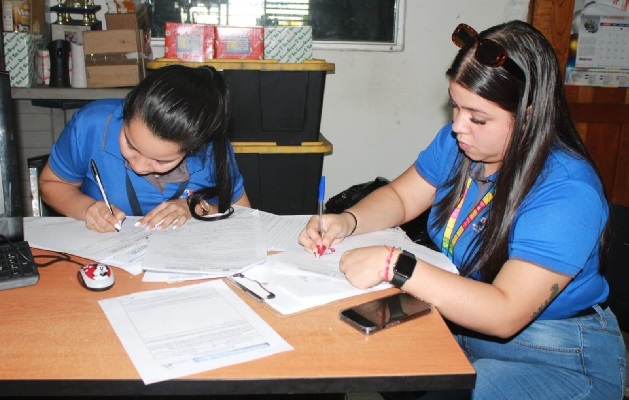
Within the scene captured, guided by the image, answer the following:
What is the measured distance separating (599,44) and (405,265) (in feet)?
8.00

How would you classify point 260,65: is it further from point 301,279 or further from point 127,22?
point 301,279

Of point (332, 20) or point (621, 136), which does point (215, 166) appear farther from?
point (621, 136)

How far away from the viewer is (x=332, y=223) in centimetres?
126

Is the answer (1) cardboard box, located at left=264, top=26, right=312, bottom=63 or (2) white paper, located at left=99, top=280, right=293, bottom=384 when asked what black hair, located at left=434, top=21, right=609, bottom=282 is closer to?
(2) white paper, located at left=99, top=280, right=293, bottom=384

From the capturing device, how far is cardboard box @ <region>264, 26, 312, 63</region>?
7.27 ft

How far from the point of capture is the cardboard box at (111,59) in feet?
7.69

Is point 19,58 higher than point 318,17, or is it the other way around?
point 318,17

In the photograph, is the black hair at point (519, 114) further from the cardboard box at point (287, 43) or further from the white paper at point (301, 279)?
the cardboard box at point (287, 43)

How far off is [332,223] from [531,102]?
47 cm

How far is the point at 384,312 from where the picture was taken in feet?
3.13

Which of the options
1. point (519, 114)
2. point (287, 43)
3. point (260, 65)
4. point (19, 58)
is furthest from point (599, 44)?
point (19, 58)

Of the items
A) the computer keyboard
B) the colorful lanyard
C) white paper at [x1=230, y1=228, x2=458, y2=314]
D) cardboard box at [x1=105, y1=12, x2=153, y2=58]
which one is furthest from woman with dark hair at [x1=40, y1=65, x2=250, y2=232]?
cardboard box at [x1=105, y1=12, x2=153, y2=58]

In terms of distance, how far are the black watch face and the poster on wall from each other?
7.60ft

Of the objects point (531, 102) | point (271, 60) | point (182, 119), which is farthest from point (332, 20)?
point (531, 102)
